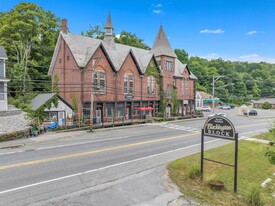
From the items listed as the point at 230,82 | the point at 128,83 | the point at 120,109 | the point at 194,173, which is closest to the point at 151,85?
the point at 128,83

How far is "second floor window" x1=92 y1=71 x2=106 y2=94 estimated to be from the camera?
105ft

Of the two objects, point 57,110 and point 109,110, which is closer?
point 57,110

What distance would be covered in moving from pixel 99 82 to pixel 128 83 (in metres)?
5.49

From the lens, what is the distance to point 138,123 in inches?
1348

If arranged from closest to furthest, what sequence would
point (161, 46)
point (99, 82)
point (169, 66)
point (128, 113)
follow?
point (99, 82), point (128, 113), point (161, 46), point (169, 66)

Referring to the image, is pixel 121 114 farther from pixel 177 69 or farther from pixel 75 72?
pixel 177 69

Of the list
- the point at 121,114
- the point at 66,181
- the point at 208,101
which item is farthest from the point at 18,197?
the point at 208,101

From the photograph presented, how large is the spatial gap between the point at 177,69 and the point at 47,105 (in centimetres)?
2842

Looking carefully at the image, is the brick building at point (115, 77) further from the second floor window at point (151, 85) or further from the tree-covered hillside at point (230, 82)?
the tree-covered hillside at point (230, 82)

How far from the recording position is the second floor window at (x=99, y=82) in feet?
105

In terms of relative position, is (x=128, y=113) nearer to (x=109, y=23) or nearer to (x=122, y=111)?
(x=122, y=111)

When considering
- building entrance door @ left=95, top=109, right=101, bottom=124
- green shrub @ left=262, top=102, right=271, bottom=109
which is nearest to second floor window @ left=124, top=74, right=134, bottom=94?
building entrance door @ left=95, top=109, right=101, bottom=124

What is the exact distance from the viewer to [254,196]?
776 centimetres

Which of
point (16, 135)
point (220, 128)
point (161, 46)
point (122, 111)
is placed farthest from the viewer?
point (161, 46)
